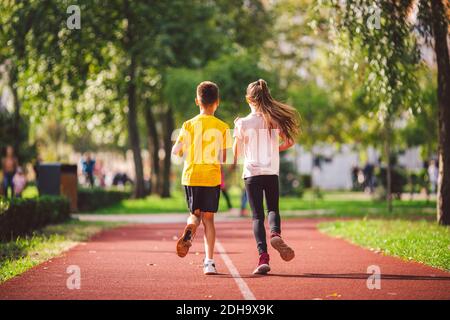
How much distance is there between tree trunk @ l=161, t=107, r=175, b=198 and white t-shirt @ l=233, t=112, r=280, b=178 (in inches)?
1195

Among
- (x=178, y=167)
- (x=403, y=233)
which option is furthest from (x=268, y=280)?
(x=178, y=167)

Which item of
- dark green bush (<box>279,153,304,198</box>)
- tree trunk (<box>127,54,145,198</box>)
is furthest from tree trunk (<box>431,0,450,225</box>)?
dark green bush (<box>279,153,304,198</box>)

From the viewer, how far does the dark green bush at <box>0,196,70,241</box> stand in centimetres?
1466

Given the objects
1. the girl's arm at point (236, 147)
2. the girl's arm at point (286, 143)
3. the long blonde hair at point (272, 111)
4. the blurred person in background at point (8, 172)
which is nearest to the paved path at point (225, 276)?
the girl's arm at point (236, 147)

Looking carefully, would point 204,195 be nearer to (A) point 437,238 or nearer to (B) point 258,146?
(B) point 258,146

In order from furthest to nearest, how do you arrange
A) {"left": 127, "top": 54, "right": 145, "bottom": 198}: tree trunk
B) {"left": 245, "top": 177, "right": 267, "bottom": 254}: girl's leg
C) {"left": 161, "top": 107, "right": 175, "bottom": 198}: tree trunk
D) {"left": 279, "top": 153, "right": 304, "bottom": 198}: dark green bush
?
{"left": 161, "top": 107, "right": 175, "bottom": 198}: tree trunk, {"left": 279, "top": 153, "right": 304, "bottom": 198}: dark green bush, {"left": 127, "top": 54, "right": 145, "bottom": 198}: tree trunk, {"left": 245, "top": 177, "right": 267, "bottom": 254}: girl's leg

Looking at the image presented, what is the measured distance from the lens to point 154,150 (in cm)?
4288

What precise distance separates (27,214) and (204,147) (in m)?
7.46

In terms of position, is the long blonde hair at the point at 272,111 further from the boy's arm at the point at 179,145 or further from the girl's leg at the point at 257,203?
the boy's arm at the point at 179,145

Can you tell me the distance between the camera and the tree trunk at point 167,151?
40.8 metres

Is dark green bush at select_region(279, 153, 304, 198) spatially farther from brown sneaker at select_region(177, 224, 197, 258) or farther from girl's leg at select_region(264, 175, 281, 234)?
brown sneaker at select_region(177, 224, 197, 258)

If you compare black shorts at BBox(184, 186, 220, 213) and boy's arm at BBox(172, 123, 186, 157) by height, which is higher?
boy's arm at BBox(172, 123, 186, 157)
